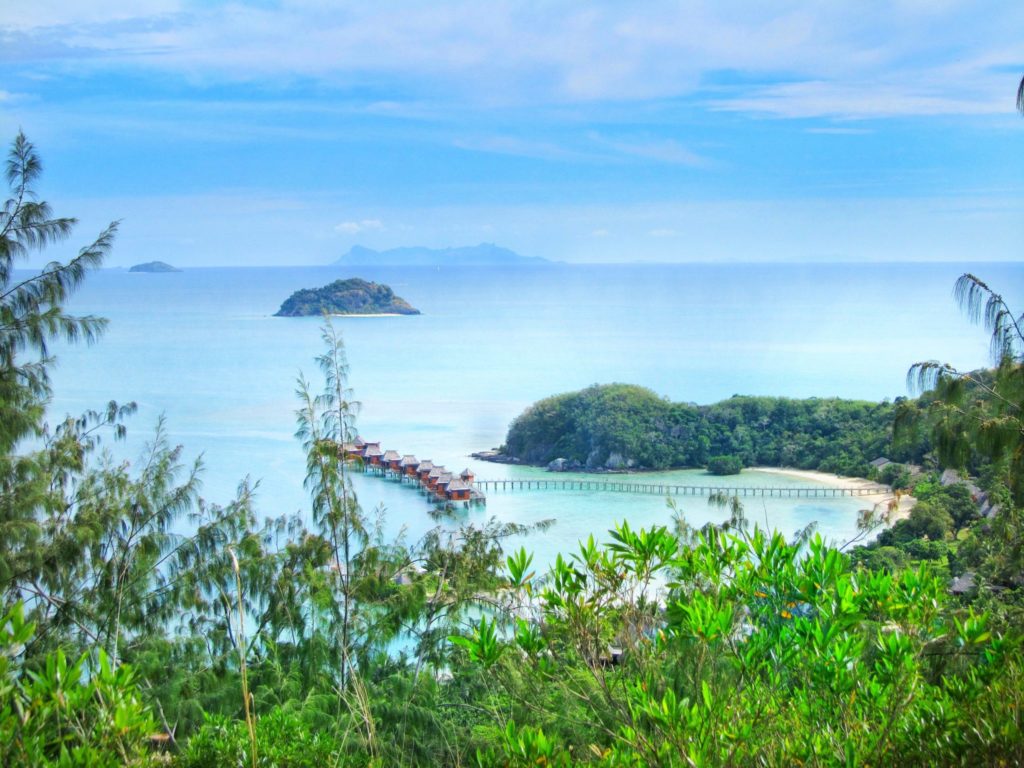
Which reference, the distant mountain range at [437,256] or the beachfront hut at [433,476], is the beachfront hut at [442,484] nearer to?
the beachfront hut at [433,476]

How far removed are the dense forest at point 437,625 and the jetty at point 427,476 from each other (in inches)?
258

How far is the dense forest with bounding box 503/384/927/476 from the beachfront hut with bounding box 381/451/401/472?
3.27 metres

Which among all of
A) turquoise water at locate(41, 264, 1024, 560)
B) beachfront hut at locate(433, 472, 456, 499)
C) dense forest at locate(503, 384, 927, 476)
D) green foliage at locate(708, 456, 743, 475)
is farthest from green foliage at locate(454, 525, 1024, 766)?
dense forest at locate(503, 384, 927, 476)

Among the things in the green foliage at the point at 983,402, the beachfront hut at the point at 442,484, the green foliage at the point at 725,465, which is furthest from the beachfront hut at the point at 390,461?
the green foliage at the point at 983,402

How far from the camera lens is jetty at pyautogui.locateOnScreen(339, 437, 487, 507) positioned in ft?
44.3

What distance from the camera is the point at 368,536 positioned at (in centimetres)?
562

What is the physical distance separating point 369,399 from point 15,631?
2124 cm

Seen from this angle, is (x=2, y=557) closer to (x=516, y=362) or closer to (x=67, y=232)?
(x=67, y=232)

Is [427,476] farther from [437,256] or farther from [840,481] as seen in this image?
[437,256]

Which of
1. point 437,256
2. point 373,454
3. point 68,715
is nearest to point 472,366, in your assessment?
point 373,454

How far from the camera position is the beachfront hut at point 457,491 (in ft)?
43.9

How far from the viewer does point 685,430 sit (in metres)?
17.7

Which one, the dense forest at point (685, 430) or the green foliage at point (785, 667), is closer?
the green foliage at point (785, 667)

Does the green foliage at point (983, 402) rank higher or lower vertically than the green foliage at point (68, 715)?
higher
